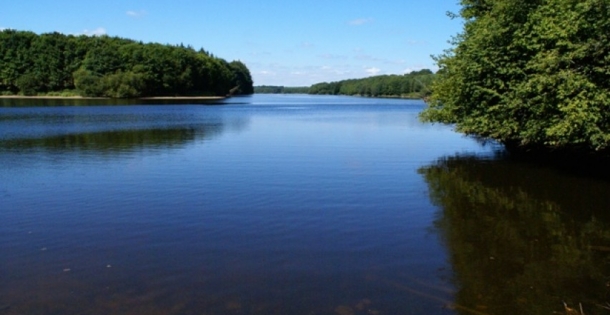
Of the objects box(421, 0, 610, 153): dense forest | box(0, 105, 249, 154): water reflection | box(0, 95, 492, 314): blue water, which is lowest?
box(0, 105, 249, 154): water reflection

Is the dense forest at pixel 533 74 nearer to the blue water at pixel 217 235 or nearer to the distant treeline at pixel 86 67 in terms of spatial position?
the blue water at pixel 217 235

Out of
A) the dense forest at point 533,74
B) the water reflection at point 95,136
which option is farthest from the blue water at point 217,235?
the dense forest at point 533,74

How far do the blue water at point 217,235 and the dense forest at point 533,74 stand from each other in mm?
4453

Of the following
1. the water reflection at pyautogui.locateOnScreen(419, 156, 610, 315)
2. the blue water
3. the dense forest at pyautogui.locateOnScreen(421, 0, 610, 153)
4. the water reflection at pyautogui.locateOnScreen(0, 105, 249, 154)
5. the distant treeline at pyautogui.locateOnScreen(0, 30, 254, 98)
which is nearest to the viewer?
the blue water

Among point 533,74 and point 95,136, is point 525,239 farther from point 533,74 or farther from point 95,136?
point 95,136

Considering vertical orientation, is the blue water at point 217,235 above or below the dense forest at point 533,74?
below

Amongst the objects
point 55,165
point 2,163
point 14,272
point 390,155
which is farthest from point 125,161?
point 14,272

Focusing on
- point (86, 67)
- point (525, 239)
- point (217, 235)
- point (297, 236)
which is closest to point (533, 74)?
point (525, 239)

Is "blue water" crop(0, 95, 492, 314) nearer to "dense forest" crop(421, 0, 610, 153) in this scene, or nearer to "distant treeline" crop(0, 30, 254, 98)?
"dense forest" crop(421, 0, 610, 153)

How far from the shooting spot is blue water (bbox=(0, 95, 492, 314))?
9.42 meters

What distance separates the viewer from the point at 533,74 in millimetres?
20578

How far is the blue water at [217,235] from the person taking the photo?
30.9 feet

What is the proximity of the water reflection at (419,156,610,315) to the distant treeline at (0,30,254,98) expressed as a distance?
385 ft

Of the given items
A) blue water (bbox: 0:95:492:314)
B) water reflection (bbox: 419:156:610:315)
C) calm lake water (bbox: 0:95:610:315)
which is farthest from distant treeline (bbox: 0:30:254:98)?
water reflection (bbox: 419:156:610:315)
